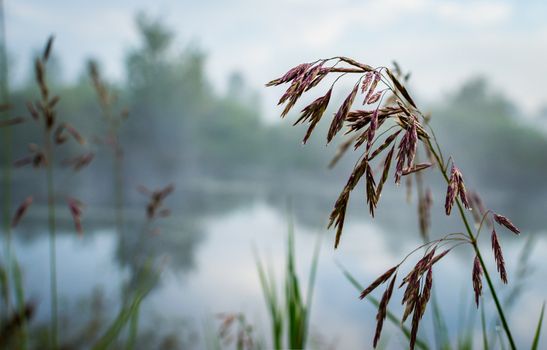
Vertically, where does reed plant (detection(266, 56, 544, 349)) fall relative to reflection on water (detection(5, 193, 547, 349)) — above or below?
above

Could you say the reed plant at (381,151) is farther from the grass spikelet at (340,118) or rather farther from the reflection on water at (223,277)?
the reflection on water at (223,277)

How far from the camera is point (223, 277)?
14.0 ft

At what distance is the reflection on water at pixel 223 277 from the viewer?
314cm

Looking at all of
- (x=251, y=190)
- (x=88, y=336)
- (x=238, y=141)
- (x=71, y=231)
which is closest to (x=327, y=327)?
(x=88, y=336)

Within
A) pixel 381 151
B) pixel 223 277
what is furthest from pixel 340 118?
pixel 223 277

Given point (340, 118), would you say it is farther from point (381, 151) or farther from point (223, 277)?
point (223, 277)

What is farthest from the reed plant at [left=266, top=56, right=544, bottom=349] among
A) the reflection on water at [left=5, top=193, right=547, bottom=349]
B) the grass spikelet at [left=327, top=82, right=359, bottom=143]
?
the reflection on water at [left=5, top=193, right=547, bottom=349]

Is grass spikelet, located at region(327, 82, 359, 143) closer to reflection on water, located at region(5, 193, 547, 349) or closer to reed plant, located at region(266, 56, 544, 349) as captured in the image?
reed plant, located at region(266, 56, 544, 349)

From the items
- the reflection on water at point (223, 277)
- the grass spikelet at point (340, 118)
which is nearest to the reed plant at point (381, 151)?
the grass spikelet at point (340, 118)

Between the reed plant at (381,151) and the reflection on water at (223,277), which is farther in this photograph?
the reflection on water at (223,277)

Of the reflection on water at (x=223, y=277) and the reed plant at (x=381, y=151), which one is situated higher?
the reed plant at (x=381, y=151)

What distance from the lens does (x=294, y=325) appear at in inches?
27.2

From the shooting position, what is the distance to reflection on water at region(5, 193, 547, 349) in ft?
10.3

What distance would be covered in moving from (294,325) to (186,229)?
19.9 ft
